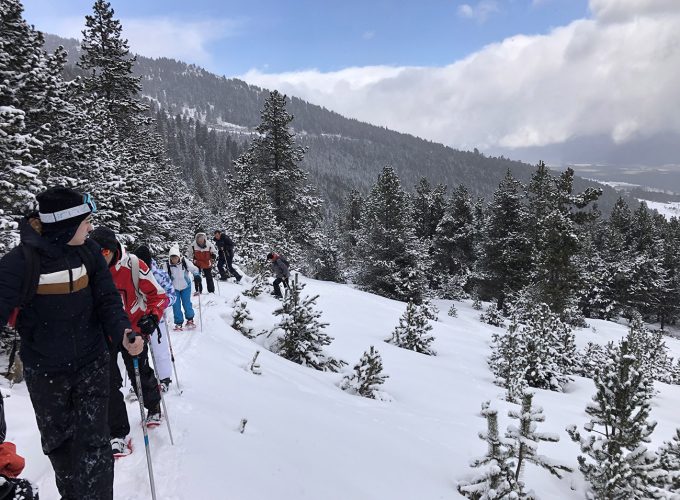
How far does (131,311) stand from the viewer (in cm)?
450

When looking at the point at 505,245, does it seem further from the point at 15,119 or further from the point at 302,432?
the point at 15,119

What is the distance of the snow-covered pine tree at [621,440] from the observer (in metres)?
4.83

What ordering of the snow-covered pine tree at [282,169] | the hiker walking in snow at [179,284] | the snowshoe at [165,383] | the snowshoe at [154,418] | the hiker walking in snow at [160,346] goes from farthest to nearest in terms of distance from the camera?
the snow-covered pine tree at [282,169] → the hiker walking in snow at [179,284] → the snowshoe at [165,383] → the hiker walking in snow at [160,346] → the snowshoe at [154,418]

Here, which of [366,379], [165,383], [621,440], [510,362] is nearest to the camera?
[621,440]

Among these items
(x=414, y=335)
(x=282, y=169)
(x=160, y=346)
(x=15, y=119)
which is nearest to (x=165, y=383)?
(x=160, y=346)

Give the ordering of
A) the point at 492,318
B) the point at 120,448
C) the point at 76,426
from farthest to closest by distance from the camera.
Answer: the point at 492,318
the point at 120,448
the point at 76,426

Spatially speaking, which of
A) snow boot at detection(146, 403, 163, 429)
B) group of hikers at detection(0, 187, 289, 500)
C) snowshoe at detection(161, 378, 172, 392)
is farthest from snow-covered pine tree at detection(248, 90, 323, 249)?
group of hikers at detection(0, 187, 289, 500)

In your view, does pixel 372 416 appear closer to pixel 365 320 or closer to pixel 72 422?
pixel 72 422

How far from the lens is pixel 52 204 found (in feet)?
9.61

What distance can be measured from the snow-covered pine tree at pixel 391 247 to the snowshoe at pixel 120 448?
2439cm

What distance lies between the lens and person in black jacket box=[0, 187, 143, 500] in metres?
2.93

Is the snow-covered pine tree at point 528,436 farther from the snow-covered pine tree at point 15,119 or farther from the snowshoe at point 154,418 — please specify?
the snow-covered pine tree at point 15,119

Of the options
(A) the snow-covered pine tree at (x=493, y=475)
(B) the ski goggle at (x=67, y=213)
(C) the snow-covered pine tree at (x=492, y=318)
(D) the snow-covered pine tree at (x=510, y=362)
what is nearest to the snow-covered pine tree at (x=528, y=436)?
(A) the snow-covered pine tree at (x=493, y=475)

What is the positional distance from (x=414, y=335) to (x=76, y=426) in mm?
11768
